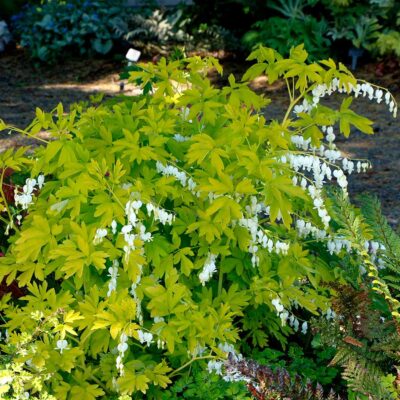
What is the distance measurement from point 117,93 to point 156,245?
234 inches

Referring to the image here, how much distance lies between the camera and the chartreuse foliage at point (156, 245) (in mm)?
2877

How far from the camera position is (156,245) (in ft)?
9.98

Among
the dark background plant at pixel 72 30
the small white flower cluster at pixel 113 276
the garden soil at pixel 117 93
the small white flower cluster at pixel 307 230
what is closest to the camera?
the small white flower cluster at pixel 113 276

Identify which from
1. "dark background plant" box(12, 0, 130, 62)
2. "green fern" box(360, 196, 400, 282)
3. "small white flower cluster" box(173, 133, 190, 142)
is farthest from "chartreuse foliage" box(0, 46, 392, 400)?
"dark background plant" box(12, 0, 130, 62)

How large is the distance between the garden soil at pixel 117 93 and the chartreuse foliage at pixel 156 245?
258 cm

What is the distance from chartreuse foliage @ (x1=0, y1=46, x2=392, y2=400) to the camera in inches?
113

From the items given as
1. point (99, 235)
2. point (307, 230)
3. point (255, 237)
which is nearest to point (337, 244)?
point (307, 230)

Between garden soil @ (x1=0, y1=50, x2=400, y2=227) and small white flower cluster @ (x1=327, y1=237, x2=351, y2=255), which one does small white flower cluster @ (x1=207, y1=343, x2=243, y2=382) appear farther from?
garden soil @ (x1=0, y1=50, x2=400, y2=227)

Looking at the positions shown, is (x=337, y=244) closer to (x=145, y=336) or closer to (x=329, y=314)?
(x=329, y=314)

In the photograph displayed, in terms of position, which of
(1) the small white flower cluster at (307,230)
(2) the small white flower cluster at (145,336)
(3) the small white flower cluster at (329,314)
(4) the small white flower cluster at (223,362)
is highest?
(1) the small white flower cluster at (307,230)

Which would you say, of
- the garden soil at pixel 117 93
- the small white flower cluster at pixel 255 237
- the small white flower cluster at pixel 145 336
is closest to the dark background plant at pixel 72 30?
the garden soil at pixel 117 93

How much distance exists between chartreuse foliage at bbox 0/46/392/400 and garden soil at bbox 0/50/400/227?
258 centimetres

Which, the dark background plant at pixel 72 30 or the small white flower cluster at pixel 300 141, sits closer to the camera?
the small white flower cluster at pixel 300 141

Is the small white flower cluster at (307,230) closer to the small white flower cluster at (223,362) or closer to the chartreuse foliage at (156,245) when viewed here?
the chartreuse foliage at (156,245)
